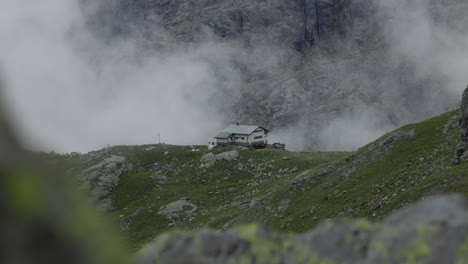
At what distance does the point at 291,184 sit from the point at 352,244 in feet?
218

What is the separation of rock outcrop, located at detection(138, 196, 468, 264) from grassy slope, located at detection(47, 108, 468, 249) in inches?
1413

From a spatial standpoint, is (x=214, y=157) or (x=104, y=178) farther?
(x=214, y=157)

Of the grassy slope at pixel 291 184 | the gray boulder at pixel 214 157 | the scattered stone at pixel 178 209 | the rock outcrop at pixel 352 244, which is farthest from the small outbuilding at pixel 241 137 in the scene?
A: the rock outcrop at pixel 352 244

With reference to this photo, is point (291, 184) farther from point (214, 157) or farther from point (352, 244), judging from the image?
point (352, 244)

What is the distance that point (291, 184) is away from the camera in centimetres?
7438

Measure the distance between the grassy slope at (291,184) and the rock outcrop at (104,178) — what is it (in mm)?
2365

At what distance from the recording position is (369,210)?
50906 millimetres

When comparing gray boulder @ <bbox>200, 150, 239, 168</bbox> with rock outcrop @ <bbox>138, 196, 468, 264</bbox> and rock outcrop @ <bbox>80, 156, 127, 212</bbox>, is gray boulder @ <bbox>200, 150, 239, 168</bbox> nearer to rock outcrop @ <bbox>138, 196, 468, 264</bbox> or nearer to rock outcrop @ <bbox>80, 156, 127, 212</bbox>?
rock outcrop @ <bbox>80, 156, 127, 212</bbox>

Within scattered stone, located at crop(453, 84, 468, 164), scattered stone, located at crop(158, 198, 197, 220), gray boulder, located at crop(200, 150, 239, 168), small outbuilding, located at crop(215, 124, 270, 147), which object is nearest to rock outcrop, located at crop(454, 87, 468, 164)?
scattered stone, located at crop(453, 84, 468, 164)

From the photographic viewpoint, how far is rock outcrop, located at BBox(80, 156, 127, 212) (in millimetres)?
111550

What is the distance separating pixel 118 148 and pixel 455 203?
14276cm

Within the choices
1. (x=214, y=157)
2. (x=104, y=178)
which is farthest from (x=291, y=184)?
(x=104, y=178)

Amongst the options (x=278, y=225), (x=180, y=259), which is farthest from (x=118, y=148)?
(x=180, y=259)

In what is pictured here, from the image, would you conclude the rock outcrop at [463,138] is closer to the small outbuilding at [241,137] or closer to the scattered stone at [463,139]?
the scattered stone at [463,139]
